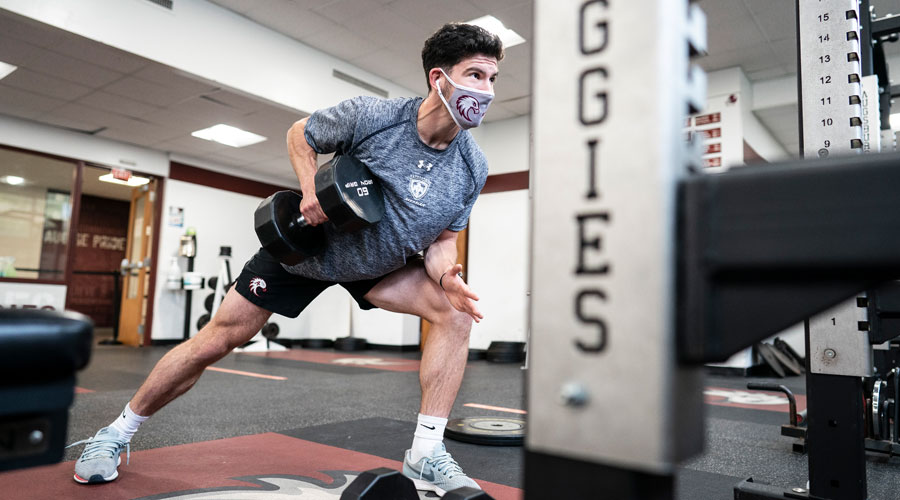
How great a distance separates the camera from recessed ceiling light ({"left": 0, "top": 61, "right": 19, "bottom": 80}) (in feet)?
15.5

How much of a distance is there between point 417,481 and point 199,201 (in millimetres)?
7064

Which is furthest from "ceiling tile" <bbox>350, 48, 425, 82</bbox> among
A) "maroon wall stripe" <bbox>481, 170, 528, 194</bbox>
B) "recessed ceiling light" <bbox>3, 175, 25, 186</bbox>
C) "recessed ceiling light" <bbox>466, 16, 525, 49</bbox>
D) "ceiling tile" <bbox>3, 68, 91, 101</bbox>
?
"recessed ceiling light" <bbox>3, 175, 25, 186</bbox>

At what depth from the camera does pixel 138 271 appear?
7.26 metres

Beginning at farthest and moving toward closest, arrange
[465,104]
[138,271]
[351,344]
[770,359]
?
[351,344] < [138,271] < [770,359] < [465,104]

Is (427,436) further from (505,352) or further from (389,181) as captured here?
(505,352)

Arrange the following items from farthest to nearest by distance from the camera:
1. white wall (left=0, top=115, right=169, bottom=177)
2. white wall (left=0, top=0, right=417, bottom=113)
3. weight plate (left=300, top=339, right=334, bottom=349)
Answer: weight plate (left=300, top=339, right=334, bottom=349) → white wall (left=0, top=115, right=169, bottom=177) → white wall (left=0, top=0, right=417, bottom=113)

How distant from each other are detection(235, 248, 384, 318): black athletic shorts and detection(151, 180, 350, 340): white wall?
6337 mm

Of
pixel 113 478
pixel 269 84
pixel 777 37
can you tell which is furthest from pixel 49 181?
pixel 777 37

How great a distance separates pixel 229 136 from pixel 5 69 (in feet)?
7.00

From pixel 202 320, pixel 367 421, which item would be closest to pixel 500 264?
pixel 202 320

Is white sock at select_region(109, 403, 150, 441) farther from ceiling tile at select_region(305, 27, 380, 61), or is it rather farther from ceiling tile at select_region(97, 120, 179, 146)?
ceiling tile at select_region(97, 120, 179, 146)

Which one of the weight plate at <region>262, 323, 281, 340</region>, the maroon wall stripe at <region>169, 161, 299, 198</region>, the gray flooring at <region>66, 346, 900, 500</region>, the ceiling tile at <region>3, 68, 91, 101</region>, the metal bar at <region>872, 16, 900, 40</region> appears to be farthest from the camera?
the maroon wall stripe at <region>169, 161, 299, 198</region>

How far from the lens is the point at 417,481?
1362 mm

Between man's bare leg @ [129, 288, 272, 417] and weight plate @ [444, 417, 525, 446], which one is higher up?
man's bare leg @ [129, 288, 272, 417]
